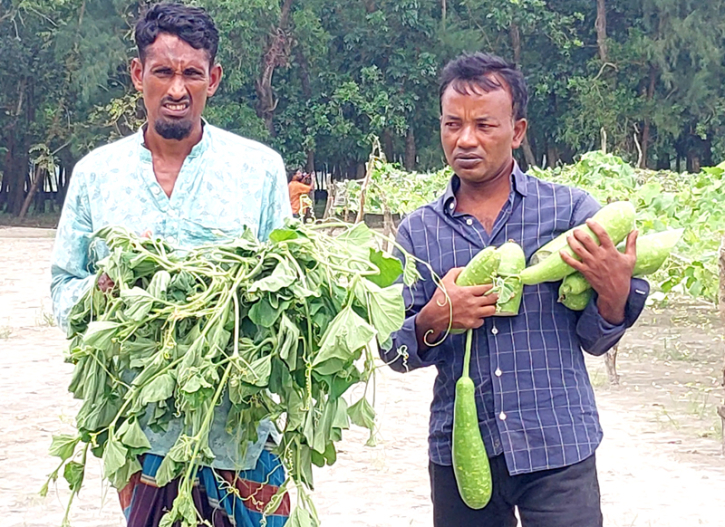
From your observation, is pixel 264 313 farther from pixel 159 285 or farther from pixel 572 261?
pixel 572 261

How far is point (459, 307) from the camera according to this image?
7.77 ft

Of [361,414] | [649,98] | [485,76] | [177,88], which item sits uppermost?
[485,76]

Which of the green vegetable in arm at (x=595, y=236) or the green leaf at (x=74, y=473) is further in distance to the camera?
the green vegetable in arm at (x=595, y=236)

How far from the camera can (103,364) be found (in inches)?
82.9

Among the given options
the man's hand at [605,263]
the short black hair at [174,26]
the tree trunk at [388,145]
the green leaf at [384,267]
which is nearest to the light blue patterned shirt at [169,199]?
the short black hair at [174,26]

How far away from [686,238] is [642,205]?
0.63 meters

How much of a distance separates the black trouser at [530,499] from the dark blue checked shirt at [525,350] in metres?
0.04

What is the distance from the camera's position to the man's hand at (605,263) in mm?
2318

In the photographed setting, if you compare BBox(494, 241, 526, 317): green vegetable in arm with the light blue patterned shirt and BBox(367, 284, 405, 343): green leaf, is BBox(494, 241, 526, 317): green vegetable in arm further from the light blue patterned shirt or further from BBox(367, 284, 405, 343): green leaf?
the light blue patterned shirt

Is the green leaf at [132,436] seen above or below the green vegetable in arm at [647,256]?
below

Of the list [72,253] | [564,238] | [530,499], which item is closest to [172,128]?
[72,253]

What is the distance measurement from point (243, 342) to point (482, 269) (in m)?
0.63

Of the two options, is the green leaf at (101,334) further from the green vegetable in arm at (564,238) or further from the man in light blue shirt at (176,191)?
the green vegetable in arm at (564,238)

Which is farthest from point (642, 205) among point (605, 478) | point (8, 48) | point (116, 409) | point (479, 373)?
point (8, 48)
